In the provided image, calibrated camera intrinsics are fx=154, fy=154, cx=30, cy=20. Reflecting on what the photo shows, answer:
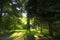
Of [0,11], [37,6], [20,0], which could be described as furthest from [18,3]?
[37,6]

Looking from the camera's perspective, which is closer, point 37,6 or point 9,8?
point 37,6

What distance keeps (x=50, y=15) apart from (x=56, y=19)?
757mm

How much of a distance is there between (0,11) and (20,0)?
3768 mm

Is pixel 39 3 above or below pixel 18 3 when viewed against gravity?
below

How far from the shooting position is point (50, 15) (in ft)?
26.1

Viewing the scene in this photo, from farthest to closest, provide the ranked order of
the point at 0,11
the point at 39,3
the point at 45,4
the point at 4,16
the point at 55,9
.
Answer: the point at 4,16
the point at 0,11
the point at 39,3
the point at 45,4
the point at 55,9

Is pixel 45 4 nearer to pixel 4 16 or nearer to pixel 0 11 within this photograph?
pixel 0 11

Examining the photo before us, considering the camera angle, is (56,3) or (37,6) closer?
(56,3)

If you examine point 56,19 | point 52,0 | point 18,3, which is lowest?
point 56,19

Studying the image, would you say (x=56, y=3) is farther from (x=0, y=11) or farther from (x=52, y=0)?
(x=0, y=11)

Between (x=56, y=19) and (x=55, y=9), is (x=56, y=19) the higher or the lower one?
the lower one

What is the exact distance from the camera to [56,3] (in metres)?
7.42

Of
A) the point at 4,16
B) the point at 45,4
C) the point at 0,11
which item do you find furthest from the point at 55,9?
the point at 4,16

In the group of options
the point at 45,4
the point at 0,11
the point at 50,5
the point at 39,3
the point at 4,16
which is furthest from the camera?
the point at 4,16
